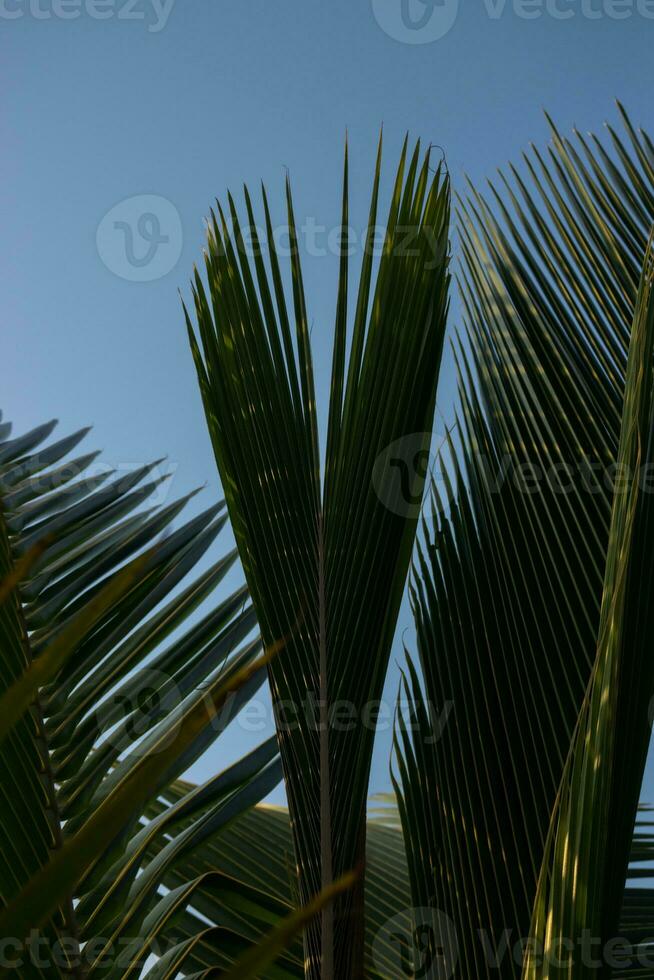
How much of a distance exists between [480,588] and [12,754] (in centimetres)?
60

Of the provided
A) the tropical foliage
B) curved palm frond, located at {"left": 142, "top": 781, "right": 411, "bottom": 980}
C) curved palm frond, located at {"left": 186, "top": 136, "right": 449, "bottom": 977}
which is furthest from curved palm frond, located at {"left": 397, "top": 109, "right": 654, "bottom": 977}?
curved palm frond, located at {"left": 142, "top": 781, "right": 411, "bottom": 980}

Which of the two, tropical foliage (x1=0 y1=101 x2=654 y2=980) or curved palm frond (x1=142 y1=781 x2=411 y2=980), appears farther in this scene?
curved palm frond (x1=142 y1=781 x2=411 y2=980)

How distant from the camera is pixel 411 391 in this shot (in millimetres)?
1127

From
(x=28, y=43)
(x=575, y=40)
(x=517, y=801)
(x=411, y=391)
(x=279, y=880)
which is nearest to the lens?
(x=517, y=801)

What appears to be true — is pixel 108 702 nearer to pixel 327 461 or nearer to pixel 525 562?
pixel 327 461

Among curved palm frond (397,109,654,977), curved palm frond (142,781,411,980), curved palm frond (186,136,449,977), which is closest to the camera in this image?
curved palm frond (397,109,654,977)

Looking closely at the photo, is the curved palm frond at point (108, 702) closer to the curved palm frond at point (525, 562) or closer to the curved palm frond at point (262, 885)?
the curved palm frond at point (262, 885)

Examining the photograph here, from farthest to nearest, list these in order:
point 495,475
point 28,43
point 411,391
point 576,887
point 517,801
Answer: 1. point 28,43
2. point 495,475
3. point 411,391
4. point 517,801
5. point 576,887

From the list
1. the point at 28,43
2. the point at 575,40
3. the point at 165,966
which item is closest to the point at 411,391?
the point at 165,966

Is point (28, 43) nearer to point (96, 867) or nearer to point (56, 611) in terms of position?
point (56, 611)

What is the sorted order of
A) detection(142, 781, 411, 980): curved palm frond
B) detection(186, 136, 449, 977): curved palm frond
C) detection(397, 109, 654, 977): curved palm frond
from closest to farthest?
detection(397, 109, 654, 977): curved palm frond
detection(186, 136, 449, 977): curved palm frond
detection(142, 781, 411, 980): curved palm frond

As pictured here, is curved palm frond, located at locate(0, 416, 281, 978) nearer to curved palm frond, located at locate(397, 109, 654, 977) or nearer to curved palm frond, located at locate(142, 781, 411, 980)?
curved palm frond, located at locate(142, 781, 411, 980)

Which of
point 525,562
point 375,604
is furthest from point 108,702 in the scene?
point 525,562

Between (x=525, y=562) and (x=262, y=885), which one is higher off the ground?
(x=525, y=562)
